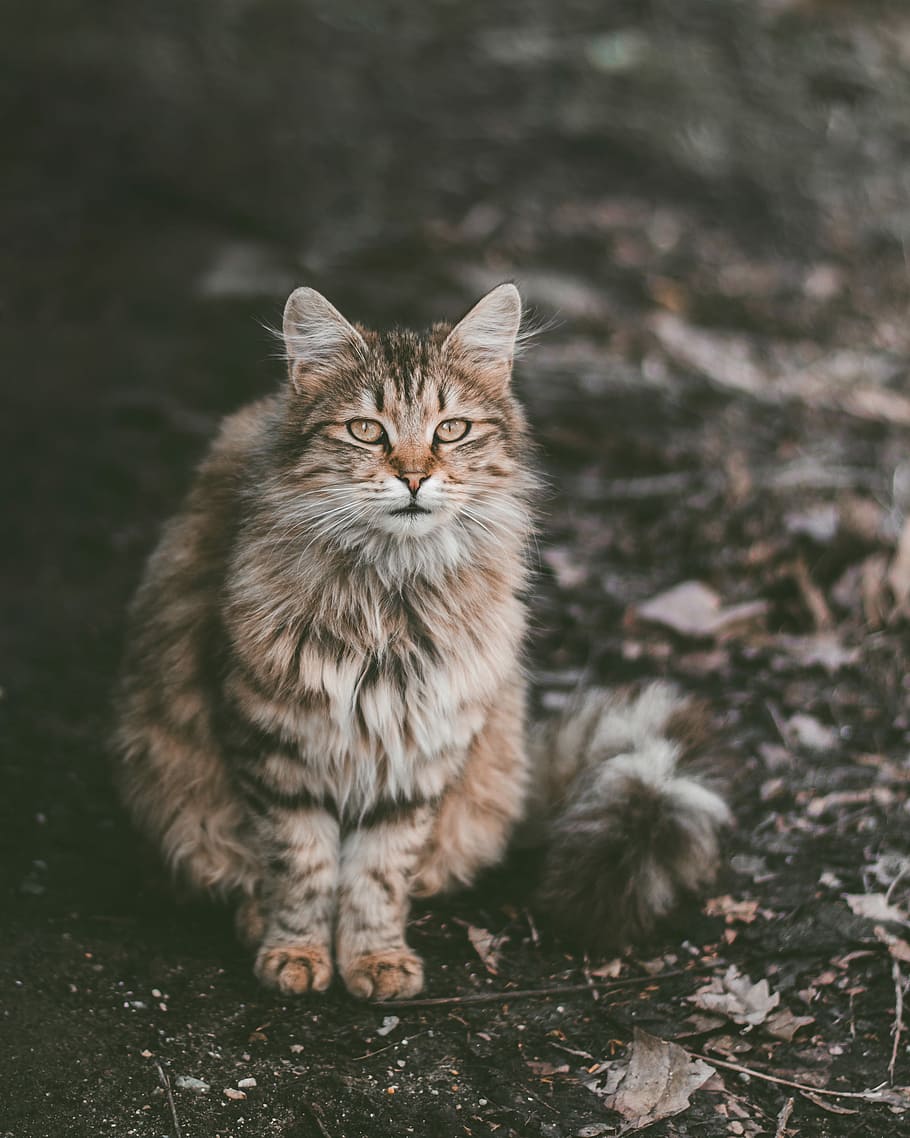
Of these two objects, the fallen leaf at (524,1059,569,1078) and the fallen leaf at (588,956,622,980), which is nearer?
the fallen leaf at (524,1059,569,1078)

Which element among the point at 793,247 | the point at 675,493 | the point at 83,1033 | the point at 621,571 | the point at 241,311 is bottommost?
the point at 83,1033

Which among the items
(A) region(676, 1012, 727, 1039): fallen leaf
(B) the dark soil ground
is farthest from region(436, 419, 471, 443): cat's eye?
(A) region(676, 1012, 727, 1039): fallen leaf

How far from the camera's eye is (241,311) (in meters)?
6.07

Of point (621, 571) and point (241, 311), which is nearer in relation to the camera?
point (621, 571)

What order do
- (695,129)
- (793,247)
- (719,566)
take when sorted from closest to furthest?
(719,566)
(793,247)
(695,129)

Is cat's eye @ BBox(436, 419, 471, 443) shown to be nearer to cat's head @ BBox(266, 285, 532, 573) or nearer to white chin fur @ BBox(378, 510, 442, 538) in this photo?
cat's head @ BBox(266, 285, 532, 573)

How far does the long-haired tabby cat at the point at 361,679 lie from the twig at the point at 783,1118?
1.87 ft

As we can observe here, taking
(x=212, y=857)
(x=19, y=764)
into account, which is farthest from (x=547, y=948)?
(x=19, y=764)

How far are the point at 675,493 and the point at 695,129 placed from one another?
3.76 meters

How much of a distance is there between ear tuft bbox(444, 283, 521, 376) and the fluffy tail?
111 cm

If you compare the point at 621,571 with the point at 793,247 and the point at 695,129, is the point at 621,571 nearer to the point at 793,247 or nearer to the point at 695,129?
the point at 793,247

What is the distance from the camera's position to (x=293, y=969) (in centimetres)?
291

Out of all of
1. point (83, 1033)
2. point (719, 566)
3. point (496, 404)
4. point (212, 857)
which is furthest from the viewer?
point (719, 566)

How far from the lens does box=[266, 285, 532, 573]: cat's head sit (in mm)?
2711
